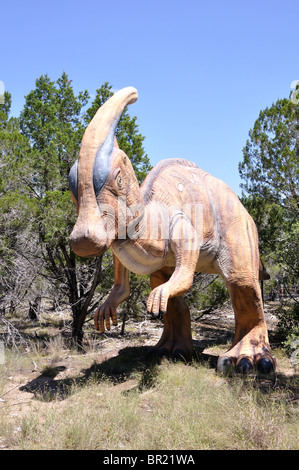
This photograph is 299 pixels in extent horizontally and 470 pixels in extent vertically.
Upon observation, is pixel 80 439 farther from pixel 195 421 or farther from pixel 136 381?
pixel 136 381

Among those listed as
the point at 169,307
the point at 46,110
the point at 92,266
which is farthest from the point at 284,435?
the point at 46,110

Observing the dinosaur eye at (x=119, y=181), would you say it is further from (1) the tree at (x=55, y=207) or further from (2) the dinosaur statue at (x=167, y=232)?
(1) the tree at (x=55, y=207)

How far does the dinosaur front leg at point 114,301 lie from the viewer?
518 cm

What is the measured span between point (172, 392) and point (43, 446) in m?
1.62

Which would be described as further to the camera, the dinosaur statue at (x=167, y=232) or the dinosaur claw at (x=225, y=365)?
the dinosaur claw at (x=225, y=365)

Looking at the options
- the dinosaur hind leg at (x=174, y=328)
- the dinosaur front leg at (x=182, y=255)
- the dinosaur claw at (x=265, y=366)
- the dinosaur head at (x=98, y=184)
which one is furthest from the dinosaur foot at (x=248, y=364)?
the dinosaur head at (x=98, y=184)

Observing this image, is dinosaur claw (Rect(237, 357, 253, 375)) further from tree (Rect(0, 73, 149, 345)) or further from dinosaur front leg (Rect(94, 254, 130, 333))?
tree (Rect(0, 73, 149, 345))

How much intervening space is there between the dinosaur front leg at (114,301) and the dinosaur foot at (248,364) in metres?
1.47

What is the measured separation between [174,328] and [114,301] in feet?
4.82

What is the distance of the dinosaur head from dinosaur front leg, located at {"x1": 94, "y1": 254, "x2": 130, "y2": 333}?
123 cm

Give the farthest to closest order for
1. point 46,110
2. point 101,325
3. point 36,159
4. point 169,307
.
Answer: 1. point 46,110
2. point 36,159
3. point 169,307
4. point 101,325

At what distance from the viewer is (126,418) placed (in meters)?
3.84

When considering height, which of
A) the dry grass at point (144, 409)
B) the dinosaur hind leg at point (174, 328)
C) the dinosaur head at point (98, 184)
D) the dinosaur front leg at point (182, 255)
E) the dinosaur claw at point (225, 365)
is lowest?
the dry grass at point (144, 409)

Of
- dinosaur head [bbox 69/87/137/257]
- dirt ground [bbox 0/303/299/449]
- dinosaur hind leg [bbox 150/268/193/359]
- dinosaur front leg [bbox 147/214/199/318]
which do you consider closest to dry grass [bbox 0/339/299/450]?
dirt ground [bbox 0/303/299/449]
